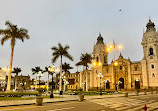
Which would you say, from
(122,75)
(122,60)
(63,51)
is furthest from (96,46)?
(63,51)

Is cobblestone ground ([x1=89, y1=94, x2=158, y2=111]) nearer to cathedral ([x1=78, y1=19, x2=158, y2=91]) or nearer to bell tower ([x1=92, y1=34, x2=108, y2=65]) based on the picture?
cathedral ([x1=78, y1=19, x2=158, y2=91])

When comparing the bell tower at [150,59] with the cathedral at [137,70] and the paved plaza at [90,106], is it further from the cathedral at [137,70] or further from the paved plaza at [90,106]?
the paved plaza at [90,106]

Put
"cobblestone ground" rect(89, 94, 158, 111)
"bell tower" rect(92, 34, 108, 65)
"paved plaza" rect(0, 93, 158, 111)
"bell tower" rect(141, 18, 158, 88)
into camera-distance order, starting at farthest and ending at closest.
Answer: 1. "bell tower" rect(92, 34, 108, 65)
2. "bell tower" rect(141, 18, 158, 88)
3. "cobblestone ground" rect(89, 94, 158, 111)
4. "paved plaza" rect(0, 93, 158, 111)

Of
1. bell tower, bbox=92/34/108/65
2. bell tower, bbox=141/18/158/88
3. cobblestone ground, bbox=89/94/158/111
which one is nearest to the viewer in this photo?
cobblestone ground, bbox=89/94/158/111

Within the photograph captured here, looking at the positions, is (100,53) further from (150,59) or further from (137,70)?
(150,59)

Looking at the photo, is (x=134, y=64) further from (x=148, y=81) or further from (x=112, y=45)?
(x=112, y=45)

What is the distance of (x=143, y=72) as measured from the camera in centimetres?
5738

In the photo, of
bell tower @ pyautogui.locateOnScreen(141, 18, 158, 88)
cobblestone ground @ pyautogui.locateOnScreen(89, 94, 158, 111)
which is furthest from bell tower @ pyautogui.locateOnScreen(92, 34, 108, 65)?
cobblestone ground @ pyautogui.locateOnScreen(89, 94, 158, 111)

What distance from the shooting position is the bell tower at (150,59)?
182ft

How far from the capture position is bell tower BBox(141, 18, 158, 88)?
182ft

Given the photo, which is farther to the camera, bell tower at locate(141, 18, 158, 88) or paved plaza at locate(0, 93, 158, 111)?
bell tower at locate(141, 18, 158, 88)

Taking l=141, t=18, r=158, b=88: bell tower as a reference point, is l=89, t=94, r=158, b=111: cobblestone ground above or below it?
below

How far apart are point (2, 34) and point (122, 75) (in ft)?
172

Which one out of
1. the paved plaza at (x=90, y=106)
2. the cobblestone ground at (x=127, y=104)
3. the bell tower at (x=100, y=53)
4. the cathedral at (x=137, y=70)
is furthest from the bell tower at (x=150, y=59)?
the paved plaza at (x=90, y=106)
